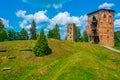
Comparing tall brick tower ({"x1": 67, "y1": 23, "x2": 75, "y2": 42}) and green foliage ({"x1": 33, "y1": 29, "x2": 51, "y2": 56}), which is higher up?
tall brick tower ({"x1": 67, "y1": 23, "x2": 75, "y2": 42})

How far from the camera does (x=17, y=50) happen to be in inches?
2207

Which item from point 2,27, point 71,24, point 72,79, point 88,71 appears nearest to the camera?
point 72,79

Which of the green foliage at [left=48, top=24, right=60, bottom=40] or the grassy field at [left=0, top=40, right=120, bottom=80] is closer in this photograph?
the grassy field at [left=0, top=40, right=120, bottom=80]

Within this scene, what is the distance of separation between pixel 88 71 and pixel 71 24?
58311 millimetres

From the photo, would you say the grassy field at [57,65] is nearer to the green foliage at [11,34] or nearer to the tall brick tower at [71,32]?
the tall brick tower at [71,32]

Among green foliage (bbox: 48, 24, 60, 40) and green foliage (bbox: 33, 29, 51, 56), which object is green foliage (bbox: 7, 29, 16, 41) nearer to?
green foliage (bbox: 48, 24, 60, 40)

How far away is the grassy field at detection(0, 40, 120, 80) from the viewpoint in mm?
35875

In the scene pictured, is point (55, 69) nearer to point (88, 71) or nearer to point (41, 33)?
point (88, 71)

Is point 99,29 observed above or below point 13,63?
above

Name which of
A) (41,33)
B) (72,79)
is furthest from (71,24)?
(72,79)

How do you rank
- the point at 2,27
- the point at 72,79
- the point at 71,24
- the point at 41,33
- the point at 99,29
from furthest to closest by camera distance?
the point at 2,27 → the point at 71,24 → the point at 99,29 → the point at 41,33 → the point at 72,79

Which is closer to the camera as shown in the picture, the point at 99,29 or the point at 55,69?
the point at 55,69

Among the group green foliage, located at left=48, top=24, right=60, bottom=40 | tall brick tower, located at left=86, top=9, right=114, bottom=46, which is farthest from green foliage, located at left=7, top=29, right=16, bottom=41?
tall brick tower, located at left=86, top=9, right=114, bottom=46

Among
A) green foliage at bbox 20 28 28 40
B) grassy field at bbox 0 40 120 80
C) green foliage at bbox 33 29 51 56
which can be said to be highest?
green foliage at bbox 20 28 28 40
